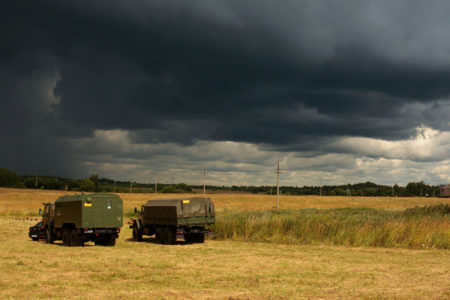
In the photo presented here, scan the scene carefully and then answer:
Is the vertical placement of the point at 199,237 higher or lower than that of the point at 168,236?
lower

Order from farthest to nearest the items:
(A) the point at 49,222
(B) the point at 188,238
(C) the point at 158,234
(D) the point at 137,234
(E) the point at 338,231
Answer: (D) the point at 137,234 < (A) the point at 49,222 < (B) the point at 188,238 < (C) the point at 158,234 < (E) the point at 338,231

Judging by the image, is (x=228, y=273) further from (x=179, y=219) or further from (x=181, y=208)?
(x=181, y=208)

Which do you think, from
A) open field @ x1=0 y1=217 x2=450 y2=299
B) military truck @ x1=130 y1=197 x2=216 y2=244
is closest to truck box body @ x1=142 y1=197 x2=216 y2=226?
military truck @ x1=130 y1=197 x2=216 y2=244

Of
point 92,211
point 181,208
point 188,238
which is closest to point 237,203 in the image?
point 188,238

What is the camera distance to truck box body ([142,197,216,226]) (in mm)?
28672

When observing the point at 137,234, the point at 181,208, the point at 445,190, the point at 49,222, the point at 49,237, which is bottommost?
the point at 49,237

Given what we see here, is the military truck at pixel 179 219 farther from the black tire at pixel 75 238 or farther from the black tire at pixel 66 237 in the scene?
the black tire at pixel 66 237

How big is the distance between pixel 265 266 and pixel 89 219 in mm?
13231

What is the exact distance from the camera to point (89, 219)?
2742 centimetres

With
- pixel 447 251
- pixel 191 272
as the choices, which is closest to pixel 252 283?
pixel 191 272

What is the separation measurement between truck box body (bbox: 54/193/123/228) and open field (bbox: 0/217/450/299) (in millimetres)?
2760

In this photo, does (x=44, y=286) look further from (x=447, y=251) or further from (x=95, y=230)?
(x=447, y=251)

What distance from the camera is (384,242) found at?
26.5 metres

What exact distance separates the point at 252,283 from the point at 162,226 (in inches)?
642
